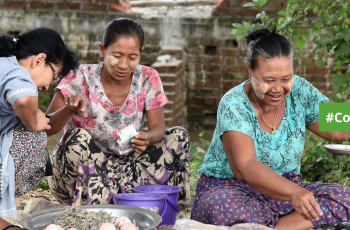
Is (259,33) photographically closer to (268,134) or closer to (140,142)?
(268,134)

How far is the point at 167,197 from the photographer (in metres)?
2.95

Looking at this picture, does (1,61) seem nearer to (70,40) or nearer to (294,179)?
(294,179)

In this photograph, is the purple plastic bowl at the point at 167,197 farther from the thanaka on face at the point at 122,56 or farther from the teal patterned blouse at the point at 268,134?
the thanaka on face at the point at 122,56

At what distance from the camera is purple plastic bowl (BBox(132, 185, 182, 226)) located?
9.75 feet

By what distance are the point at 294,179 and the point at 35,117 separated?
1489 mm

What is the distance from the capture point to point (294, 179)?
298 cm

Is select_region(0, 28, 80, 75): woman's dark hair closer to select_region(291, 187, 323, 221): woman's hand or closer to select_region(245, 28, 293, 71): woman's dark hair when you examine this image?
select_region(245, 28, 293, 71): woman's dark hair

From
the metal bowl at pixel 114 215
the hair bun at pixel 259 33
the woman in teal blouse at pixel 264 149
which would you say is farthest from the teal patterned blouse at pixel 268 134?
the metal bowl at pixel 114 215

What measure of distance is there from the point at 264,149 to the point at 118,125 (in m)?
1.00

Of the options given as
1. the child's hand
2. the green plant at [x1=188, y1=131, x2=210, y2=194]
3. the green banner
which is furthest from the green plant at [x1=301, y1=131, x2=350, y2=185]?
the child's hand

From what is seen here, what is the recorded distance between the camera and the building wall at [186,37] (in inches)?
248

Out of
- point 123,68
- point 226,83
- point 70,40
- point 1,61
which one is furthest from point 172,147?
point 70,40

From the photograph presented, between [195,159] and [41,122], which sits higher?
[41,122]

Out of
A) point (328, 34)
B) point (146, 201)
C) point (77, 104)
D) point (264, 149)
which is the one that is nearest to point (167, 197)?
point (146, 201)
